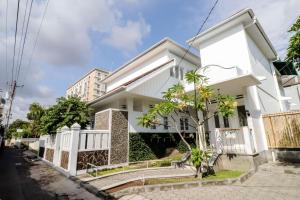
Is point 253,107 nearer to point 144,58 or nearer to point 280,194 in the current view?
point 280,194

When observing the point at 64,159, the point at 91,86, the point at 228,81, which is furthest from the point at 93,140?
the point at 91,86

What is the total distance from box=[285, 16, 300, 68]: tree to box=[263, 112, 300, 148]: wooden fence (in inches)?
156

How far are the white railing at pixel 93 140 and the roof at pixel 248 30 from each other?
34.6ft

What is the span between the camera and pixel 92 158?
9.83m

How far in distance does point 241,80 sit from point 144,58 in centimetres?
979

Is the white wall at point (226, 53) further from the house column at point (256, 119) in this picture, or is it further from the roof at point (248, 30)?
the house column at point (256, 119)

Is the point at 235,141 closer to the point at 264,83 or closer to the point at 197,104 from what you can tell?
the point at 197,104

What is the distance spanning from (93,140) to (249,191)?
826cm

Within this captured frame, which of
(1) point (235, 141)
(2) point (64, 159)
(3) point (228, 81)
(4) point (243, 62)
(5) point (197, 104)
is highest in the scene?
(4) point (243, 62)

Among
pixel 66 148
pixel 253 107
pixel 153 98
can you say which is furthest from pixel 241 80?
pixel 66 148

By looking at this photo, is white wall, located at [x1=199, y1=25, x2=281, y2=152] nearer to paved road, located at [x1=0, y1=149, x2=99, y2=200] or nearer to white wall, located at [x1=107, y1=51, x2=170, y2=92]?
white wall, located at [x1=107, y1=51, x2=170, y2=92]

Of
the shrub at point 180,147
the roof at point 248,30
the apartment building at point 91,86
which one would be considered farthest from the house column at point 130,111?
the apartment building at point 91,86

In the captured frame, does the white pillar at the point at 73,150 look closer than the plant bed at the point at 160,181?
No

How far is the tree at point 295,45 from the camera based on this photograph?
282 inches
